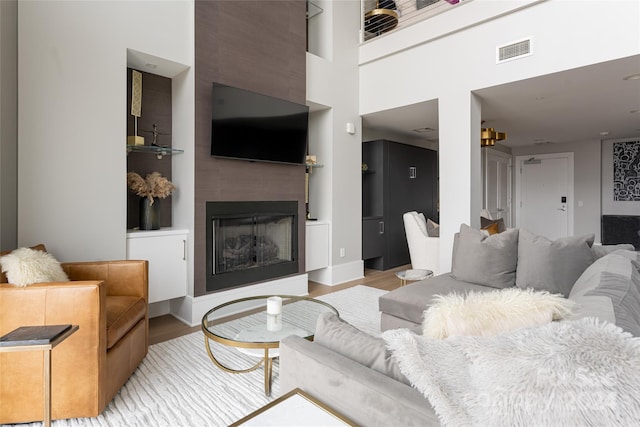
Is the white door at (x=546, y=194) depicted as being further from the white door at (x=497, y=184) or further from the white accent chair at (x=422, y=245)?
the white accent chair at (x=422, y=245)

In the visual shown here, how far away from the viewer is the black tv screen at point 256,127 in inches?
130

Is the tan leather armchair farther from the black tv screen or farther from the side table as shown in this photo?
the black tv screen

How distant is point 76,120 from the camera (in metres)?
2.65

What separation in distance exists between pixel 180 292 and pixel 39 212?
124cm

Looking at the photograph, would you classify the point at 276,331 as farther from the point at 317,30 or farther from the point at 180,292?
the point at 317,30

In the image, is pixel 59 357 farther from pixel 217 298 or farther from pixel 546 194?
pixel 546 194

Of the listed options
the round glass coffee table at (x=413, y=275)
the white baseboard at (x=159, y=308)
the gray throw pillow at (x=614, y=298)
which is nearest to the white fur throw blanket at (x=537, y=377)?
the gray throw pillow at (x=614, y=298)

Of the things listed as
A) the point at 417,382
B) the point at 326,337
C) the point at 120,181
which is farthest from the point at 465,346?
the point at 120,181

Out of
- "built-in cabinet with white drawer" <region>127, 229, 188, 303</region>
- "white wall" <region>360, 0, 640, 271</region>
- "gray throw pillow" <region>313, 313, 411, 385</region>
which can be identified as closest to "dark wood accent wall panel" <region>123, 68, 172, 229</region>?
"built-in cabinet with white drawer" <region>127, 229, 188, 303</region>

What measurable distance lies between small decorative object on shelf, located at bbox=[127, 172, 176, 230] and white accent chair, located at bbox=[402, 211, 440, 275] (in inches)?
121

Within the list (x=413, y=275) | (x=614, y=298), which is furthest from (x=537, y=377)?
(x=413, y=275)

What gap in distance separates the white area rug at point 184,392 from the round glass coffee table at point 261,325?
4.5 inches

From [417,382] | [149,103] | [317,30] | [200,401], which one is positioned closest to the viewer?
[417,382]

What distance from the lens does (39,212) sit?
2516 millimetres
